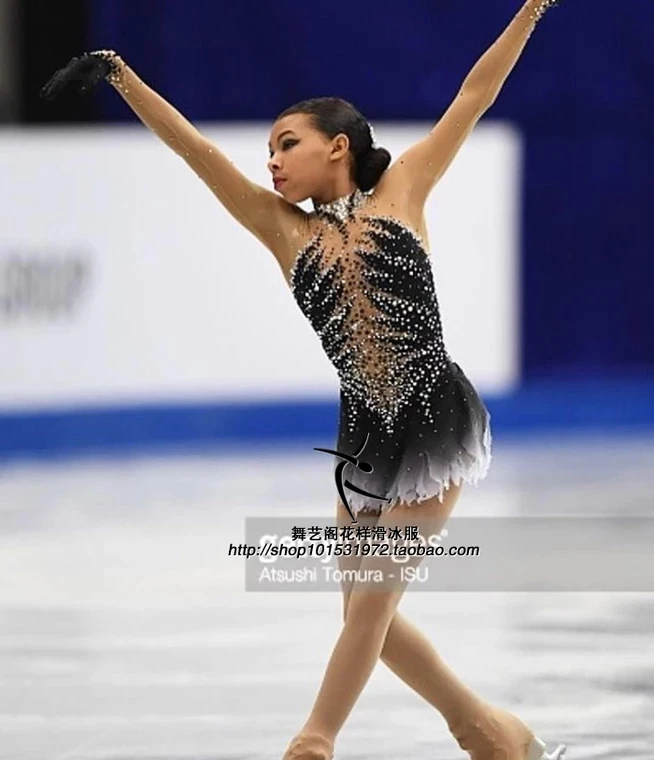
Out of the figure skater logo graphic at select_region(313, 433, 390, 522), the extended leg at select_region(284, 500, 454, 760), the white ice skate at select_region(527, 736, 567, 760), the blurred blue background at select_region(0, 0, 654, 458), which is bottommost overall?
the white ice skate at select_region(527, 736, 567, 760)

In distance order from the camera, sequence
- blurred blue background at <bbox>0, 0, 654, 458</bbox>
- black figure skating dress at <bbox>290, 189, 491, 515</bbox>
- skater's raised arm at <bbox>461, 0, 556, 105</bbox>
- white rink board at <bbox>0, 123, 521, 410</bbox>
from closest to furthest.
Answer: black figure skating dress at <bbox>290, 189, 491, 515</bbox> → skater's raised arm at <bbox>461, 0, 556, 105</bbox> → white rink board at <bbox>0, 123, 521, 410</bbox> → blurred blue background at <bbox>0, 0, 654, 458</bbox>

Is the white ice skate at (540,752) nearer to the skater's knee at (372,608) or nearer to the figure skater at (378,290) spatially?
the figure skater at (378,290)

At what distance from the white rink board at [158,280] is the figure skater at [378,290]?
508cm

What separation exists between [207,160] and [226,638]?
192 centimetres

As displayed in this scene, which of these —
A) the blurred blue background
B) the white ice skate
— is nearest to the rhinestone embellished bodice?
the white ice skate

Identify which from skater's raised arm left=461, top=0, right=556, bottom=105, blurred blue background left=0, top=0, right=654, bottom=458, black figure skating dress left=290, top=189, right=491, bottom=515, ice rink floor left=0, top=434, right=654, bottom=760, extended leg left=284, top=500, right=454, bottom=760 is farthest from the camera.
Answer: blurred blue background left=0, top=0, right=654, bottom=458

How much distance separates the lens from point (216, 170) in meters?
3.89

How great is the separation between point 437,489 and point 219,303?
225 inches

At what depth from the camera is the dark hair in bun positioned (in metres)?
3.83

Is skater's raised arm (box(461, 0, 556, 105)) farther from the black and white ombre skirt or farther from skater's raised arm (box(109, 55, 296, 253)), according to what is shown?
the black and white ombre skirt

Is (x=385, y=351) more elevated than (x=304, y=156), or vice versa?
(x=304, y=156)

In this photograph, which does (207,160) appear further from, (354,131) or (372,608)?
(372,608)

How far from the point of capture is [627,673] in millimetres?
4965

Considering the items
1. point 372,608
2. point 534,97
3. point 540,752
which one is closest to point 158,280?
point 534,97
